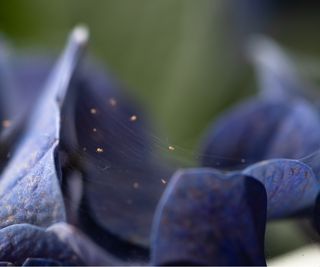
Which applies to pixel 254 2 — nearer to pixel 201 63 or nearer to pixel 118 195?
pixel 201 63

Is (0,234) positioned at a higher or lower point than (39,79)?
higher

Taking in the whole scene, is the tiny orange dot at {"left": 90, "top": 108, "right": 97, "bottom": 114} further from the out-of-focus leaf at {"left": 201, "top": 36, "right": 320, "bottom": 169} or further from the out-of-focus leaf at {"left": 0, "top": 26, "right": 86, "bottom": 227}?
the out-of-focus leaf at {"left": 201, "top": 36, "right": 320, "bottom": 169}

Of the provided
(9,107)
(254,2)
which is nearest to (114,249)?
(9,107)

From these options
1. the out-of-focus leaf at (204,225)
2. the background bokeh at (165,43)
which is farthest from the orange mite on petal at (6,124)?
the background bokeh at (165,43)

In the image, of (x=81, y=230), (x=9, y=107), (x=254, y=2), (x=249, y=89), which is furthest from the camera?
(x=254, y=2)

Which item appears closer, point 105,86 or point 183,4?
point 105,86

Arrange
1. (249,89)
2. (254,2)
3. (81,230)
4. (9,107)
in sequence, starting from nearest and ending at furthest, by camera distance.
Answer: (81,230)
(9,107)
(249,89)
(254,2)

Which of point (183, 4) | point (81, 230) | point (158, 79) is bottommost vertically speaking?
point (158, 79)

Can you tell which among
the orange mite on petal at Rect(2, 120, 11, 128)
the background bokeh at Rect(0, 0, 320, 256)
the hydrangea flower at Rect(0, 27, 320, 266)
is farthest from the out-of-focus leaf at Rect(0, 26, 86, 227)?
the background bokeh at Rect(0, 0, 320, 256)

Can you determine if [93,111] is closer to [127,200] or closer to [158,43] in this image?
[127,200]
